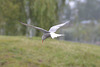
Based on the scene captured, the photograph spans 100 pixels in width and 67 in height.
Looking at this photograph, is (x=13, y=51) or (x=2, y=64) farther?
(x=13, y=51)

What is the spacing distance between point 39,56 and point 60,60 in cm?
89

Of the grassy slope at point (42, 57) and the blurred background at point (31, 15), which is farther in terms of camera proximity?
Result: the blurred background at point (31, 15)

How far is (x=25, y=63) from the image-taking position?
542 cm

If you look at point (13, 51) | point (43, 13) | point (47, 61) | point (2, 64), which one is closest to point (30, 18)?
point (43, 13)

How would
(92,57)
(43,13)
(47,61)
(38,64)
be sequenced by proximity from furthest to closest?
(43,13) < (92,57) < (47,61) < (38,64)

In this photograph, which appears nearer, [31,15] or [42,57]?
[42,57]

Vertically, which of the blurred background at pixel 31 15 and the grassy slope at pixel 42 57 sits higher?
the blurred background at pixel 31 15

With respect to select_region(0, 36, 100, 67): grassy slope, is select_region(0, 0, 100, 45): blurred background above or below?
Answer: above

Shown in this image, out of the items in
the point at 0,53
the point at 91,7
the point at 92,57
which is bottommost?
the point at 92,57

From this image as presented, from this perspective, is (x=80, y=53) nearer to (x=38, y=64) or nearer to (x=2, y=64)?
(x=38, y=64)

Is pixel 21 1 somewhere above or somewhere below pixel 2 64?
above

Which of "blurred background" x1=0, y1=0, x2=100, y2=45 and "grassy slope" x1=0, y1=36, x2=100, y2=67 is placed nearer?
"grassy slope" x1=0, y1=36, x2=100, y2=67

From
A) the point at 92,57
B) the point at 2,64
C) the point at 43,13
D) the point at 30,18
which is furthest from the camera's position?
the point at 30,18

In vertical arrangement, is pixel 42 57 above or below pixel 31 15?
below
